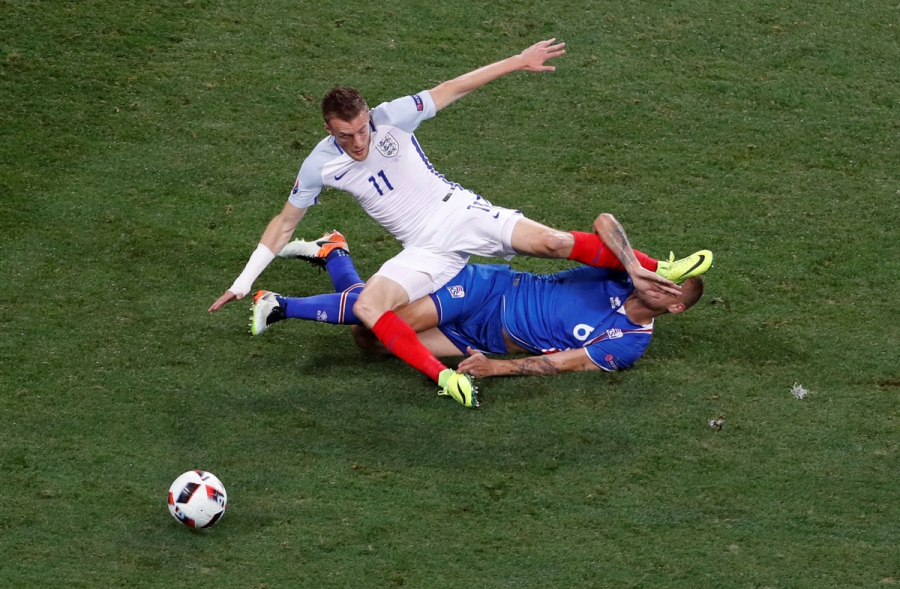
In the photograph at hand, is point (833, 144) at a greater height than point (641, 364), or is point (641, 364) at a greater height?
point (833, 144)

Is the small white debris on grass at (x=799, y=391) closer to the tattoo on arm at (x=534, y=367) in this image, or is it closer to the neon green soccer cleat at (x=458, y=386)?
the tattoo on arm at (x=534, y=367)

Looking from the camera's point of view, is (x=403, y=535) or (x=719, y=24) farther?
(x=719, y=24)

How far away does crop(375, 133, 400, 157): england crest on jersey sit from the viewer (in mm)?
6426

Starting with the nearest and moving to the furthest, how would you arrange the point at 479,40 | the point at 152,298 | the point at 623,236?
the point at 623,236, the point at 152,298, the point at 479,40

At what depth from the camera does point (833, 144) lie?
8.40 meters

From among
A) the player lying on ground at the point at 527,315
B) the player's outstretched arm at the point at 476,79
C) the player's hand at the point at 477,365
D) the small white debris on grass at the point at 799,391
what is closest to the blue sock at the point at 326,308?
the player lying on ground at the point at 527,315

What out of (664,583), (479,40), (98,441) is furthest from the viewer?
(479,40)

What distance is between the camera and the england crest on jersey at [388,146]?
6.43 m

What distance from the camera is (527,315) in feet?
21.4

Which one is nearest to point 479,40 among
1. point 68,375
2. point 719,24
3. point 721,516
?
point 719,24

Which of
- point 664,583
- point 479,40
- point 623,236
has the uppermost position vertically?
point 479,40

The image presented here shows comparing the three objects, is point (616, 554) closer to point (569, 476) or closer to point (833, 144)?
point (569, 476)

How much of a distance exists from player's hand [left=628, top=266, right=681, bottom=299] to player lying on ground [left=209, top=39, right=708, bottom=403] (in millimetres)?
12

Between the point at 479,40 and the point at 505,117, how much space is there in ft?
3.15
